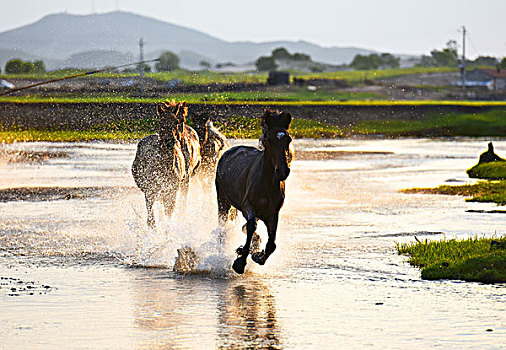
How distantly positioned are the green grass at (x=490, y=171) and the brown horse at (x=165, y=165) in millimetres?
16978

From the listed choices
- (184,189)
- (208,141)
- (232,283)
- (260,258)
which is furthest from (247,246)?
(208,141)

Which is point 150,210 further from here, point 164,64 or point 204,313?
point 164,64

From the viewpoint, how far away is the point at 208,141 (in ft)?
64.9

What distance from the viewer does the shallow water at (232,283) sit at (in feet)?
35.7

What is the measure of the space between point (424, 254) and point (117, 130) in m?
46.7

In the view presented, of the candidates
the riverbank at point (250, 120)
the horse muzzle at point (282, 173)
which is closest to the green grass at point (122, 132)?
the riverbank at point (250, 120)

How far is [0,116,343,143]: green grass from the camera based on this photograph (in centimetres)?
5591

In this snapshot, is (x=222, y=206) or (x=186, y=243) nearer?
(x=186, y=243)

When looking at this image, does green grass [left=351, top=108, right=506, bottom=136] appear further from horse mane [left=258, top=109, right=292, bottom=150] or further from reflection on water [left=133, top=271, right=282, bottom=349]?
horse mane [left=258, top=109, right=292, bottom=150]

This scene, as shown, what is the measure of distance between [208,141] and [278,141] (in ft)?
23.0

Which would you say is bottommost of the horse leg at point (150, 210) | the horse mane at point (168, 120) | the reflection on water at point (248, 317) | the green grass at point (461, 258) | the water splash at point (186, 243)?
the green grass at point (461, 258)

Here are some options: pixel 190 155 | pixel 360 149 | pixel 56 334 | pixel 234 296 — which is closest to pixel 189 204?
pixel 190 155

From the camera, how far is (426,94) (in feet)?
407

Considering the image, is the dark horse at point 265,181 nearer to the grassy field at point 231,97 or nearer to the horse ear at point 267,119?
the horse ear at point 267,119
